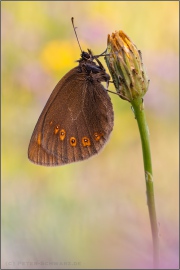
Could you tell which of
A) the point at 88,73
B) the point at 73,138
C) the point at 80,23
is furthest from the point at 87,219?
the point at 80,23

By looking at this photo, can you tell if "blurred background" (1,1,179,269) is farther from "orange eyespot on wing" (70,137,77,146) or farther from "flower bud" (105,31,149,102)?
"flower bud" (105,31,149,102)

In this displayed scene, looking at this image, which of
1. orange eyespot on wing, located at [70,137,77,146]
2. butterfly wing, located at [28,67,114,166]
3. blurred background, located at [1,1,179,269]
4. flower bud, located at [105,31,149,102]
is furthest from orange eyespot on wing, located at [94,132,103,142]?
flower bud, located at [105,31,149,102]

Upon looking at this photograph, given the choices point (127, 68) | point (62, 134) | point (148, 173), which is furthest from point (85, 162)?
point (148, 173)

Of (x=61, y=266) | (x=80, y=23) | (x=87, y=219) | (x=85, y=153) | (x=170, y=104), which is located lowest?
(x=61, y=266)

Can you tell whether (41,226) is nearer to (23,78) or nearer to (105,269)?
(105,269)

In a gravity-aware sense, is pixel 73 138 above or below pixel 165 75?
below

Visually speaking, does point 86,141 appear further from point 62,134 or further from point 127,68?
point 127,68

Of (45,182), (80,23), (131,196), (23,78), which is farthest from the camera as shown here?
(80,23)
